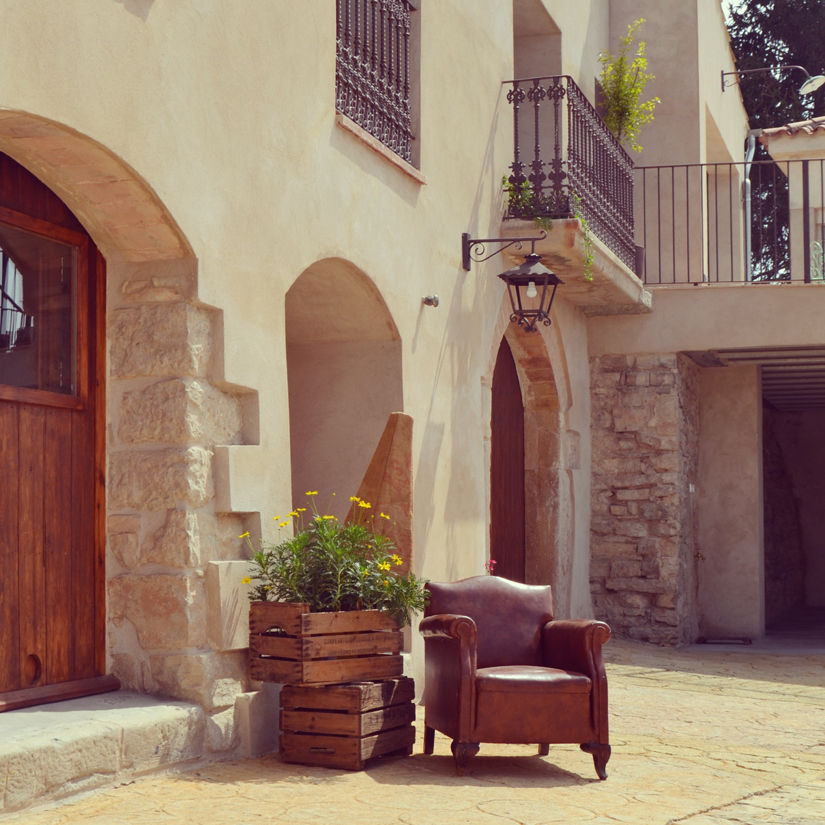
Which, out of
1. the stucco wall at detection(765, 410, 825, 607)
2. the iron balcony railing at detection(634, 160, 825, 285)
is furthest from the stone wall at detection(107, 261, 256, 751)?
the stucco wall at detection(765, 410, 825, 607)

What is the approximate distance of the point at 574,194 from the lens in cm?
891

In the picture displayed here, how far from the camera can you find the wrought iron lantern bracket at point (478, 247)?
803 cm

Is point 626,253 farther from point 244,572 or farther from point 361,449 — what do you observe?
point 244,572

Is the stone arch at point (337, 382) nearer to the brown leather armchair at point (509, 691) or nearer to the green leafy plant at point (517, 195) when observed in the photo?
the brown leather armchair at point (509, 691)

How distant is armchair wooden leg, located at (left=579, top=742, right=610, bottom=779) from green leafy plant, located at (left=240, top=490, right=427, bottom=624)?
0.91 m

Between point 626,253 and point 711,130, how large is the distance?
405cm

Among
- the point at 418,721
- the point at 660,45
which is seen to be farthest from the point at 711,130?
the point at 418,721

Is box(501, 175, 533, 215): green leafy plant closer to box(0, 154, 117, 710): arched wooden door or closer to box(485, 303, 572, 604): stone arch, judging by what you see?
box(485, 303, 572, 604): stone arch

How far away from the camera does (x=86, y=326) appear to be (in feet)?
16.9

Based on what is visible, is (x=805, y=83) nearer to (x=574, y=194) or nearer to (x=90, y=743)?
(x=574, y=194)

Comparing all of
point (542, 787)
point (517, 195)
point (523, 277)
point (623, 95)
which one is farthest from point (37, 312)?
point (623, 95)

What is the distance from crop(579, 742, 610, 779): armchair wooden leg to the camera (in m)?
5.12

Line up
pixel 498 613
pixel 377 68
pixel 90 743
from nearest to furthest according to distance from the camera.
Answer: pixel 90 743 < pixel 498 613 < pixel 377 68

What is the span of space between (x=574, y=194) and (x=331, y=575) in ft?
14.8
